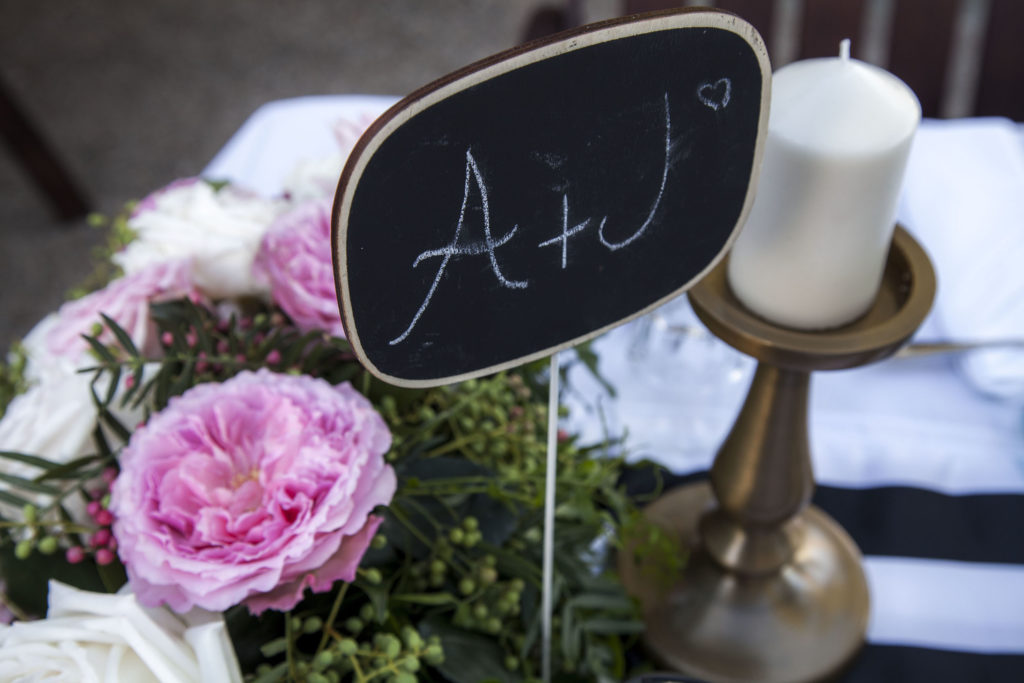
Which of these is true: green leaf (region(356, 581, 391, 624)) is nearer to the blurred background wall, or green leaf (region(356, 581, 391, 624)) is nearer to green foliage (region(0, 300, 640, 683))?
green foliage (region(0, 300, 640, 683))

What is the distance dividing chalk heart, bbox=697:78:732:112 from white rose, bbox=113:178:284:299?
0.34 metres

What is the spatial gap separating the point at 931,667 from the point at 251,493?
56 centimetres

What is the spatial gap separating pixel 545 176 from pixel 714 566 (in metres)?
0.44

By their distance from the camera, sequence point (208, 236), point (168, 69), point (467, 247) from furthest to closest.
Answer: point (168, 69) → point (208, 236) → point (467, 247)

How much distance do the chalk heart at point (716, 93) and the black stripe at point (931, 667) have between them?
50 cm

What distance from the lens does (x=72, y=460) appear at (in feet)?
1.63

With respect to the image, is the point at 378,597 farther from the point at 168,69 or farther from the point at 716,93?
the point at 168,69

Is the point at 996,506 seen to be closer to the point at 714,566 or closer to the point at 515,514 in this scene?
the point at 714,566

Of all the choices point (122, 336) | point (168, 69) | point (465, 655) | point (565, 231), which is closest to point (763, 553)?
point (465, 655)

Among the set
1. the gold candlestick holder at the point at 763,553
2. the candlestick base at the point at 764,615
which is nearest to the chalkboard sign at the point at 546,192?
the gold candlestick holder at the point at 763,553

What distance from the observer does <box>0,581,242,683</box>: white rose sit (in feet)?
1.30

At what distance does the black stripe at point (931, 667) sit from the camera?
66cm

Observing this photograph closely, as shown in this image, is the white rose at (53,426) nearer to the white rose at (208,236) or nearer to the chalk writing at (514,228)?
the white rose at (208,236)

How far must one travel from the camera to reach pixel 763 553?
680 millimetres
